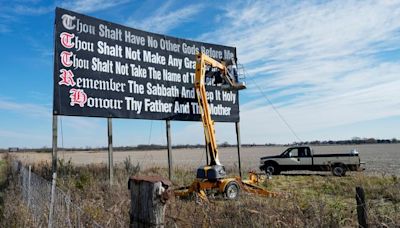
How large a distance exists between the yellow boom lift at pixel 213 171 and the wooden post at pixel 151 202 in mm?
7083

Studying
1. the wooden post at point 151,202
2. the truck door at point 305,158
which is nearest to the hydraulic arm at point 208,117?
the wooden post at point 151,202

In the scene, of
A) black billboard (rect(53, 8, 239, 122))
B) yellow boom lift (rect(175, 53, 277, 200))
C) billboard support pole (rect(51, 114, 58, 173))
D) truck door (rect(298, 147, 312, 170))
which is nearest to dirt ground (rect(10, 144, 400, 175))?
billboard support pole (rect(51, 114, 58, 173))

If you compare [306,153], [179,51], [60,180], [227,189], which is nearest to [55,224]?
[60,180]

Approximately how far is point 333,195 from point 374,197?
124cm

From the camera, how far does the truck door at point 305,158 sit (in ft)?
72.3

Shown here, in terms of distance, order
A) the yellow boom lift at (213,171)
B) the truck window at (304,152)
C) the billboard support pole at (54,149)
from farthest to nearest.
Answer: the truck window at (304,152)
the yellow boom lift at (213,171)
the billboard support pole at (54,149)

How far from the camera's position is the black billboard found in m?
10.9

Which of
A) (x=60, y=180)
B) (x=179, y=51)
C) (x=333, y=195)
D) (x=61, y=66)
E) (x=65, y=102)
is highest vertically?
(x=179, y=51)

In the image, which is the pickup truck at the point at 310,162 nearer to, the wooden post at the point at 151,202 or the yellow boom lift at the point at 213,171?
the yellow boom lift at the point at 213,171

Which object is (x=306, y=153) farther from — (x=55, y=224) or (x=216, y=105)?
(x=55, y=224)

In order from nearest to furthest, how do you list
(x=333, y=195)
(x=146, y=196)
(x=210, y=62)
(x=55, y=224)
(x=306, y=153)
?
(x=146, y=196)
(x=55, y=224)
(x=333, y=195)
(x=210, y=62)
(x=306, y=153)

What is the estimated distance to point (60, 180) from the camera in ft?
34.1

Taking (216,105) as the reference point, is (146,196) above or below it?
below

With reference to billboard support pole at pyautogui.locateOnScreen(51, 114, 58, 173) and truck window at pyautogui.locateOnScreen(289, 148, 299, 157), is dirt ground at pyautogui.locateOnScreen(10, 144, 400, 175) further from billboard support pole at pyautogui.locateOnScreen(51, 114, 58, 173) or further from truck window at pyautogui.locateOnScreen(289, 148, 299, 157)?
truck window at pyautogui.locateOnScreen(289, 148, 299, 157)
